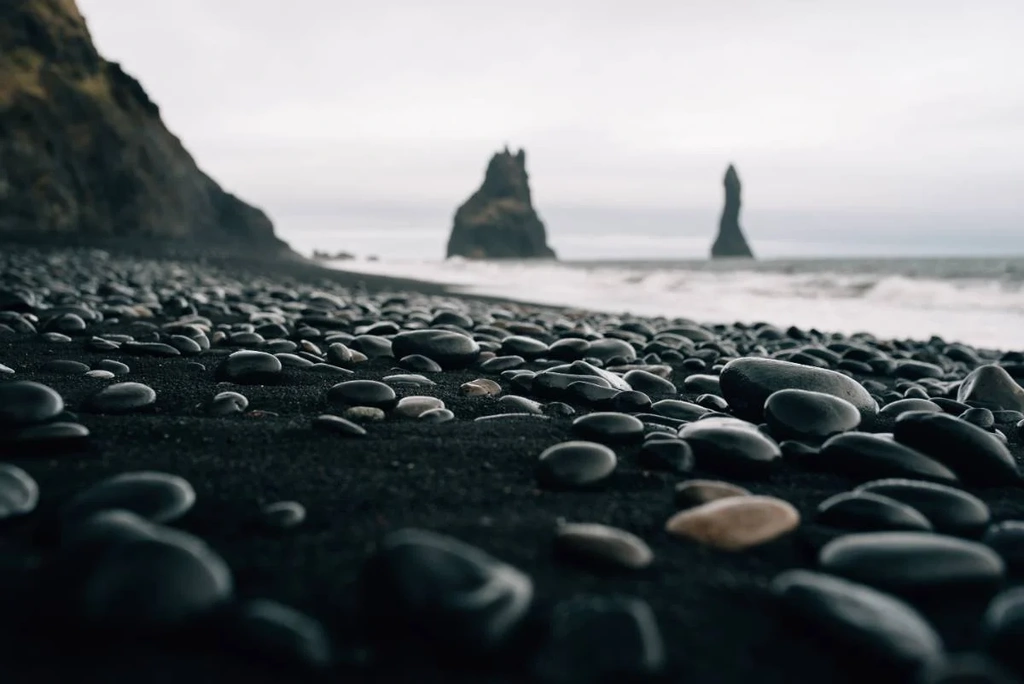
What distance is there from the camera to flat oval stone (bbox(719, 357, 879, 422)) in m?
2.42

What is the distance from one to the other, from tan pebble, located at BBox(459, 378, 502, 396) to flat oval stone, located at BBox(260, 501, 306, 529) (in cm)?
127

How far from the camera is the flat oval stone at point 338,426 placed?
1.85 metres

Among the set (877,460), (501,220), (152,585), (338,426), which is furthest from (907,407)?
(501,220)

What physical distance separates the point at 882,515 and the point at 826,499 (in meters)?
0.22

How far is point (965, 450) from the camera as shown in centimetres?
171

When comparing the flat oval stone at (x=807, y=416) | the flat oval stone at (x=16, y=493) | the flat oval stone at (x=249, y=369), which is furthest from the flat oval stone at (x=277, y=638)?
the flat oval stone at (x=249, y=369)

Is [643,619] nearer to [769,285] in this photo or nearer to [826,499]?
[826,499]

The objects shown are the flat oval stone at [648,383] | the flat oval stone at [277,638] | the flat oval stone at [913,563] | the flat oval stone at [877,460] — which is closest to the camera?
the flat oval stone at [277,638]

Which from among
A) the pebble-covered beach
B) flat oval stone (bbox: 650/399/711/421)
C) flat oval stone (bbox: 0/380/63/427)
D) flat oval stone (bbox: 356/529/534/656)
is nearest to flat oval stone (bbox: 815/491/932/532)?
the pebble-covered beach

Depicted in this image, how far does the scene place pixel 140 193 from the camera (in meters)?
26.0

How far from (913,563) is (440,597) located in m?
0.75

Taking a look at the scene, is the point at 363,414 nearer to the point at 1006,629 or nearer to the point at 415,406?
the point at 415,406

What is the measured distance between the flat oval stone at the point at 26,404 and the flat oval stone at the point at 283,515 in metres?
0.80

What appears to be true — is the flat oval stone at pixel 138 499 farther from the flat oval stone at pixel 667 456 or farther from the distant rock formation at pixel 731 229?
the distant rock formation at pixel 731 229
